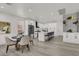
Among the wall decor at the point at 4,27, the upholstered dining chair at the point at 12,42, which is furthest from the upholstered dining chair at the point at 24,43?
the wall decor at the point at 4,27

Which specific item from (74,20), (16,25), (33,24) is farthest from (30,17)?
(74,20)

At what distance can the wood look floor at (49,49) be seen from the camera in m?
2.49

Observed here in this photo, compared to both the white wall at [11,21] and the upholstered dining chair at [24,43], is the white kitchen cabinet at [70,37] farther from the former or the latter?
the white wall at [11,21]

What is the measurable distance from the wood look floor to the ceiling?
58 centimetres

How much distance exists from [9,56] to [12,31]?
0.64m

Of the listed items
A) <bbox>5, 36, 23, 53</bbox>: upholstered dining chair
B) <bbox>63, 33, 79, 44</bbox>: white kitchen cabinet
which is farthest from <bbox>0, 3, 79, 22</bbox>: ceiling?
<bbox>5, 36, 23, 53</bbox>: upholstered dining chair

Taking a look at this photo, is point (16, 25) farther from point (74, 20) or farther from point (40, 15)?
point (74, 20)

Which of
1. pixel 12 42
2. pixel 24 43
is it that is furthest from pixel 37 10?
pixel 12 42

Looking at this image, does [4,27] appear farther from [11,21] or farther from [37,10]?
[37,10]

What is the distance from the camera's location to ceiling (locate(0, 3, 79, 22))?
244cm

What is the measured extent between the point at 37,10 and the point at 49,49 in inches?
40.3

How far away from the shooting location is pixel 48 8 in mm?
2496

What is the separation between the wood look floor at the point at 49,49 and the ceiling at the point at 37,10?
575 mm

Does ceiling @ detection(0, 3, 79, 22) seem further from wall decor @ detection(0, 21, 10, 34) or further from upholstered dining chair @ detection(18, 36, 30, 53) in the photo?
upholstered dining chair @ detection(18, 36, 30, 53)
